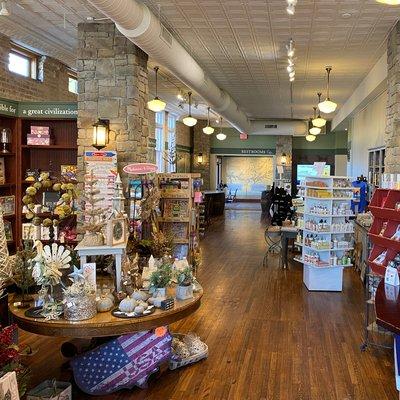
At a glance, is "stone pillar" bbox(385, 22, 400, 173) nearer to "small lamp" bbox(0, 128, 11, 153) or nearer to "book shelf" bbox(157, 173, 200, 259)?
"book shelf" bbox(157, 173, 200, 259)

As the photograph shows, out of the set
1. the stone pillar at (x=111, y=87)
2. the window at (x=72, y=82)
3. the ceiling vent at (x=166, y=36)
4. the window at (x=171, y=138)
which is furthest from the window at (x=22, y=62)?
the window at (x=171, y=138)

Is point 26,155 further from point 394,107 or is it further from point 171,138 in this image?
point 171,138

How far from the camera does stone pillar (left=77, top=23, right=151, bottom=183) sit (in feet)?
23.2

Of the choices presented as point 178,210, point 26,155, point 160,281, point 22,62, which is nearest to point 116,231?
point 160,281

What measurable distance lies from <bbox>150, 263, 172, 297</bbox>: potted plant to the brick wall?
5960 millimetres

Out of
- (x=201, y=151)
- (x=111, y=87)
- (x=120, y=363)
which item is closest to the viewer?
(x=120, y=363)

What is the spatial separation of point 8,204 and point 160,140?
1043 centimetres

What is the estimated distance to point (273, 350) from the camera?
5.21 m

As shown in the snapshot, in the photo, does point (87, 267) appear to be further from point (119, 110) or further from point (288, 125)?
point (288, 125)

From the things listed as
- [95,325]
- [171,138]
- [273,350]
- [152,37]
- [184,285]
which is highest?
[152,37]

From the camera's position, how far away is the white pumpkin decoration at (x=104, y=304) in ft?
13.1

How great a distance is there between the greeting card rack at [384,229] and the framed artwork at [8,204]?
516 cm

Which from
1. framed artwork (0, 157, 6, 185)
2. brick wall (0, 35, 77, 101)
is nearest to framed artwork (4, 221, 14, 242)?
framed artwork (0, 157, 6, 185)

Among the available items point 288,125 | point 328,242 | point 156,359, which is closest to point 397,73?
point 328,242
